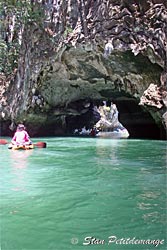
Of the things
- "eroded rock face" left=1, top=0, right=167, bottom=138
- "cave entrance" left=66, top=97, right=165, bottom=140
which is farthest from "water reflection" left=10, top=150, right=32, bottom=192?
"cave entrance" left=66, top=97, right=165, bottom=140

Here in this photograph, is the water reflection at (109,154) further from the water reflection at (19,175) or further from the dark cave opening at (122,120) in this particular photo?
the dark cave opening at (122,120)

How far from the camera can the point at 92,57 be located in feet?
44.7

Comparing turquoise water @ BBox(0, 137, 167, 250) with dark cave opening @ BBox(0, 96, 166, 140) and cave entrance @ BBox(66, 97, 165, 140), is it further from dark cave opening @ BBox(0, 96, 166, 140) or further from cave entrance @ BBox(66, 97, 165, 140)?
cave entrance @ BBox(66, 97, 165, 140)

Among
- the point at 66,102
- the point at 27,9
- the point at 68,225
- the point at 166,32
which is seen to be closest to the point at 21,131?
the point at 27,9

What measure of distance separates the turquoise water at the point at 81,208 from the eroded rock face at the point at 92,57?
22.8 feet

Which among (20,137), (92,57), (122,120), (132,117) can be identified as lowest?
(20,137)

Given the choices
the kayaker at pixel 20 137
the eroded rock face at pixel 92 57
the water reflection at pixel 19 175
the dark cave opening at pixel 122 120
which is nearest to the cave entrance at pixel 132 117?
the dark cave opening at pixel 122 120

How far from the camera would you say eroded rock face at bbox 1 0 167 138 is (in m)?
11.4

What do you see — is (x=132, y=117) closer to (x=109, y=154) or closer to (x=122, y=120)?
(x=122, y=120)

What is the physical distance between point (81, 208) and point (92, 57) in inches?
431

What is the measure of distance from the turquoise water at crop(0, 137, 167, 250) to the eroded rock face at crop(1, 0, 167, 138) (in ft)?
22.8

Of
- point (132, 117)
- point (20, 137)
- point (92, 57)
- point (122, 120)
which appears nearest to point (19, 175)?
point (20, 137)

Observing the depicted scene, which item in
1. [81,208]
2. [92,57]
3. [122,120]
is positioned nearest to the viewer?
[81,208]

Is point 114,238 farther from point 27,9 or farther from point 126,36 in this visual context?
point 27,9
